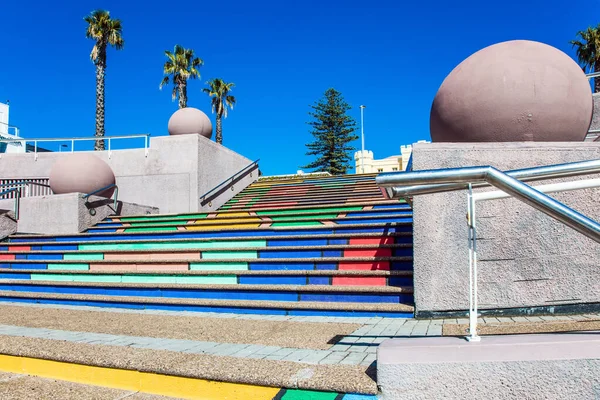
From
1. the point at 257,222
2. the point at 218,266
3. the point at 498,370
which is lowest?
the point at 498,370

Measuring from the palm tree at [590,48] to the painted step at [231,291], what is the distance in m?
29.4

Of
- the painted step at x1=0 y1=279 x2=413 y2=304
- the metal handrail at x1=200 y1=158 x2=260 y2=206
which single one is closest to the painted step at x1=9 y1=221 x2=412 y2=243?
the painted step at x1=0 y1=279 x2=413 y2=304

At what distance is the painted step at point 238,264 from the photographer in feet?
18.8

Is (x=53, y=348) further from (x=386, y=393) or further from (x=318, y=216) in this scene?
(x=318, y=216)

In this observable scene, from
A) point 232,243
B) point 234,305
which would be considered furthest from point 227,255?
point 234,305

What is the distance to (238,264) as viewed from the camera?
21.3 ft

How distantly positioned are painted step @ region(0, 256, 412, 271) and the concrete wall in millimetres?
4898

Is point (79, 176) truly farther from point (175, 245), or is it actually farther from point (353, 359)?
point (353, 359)

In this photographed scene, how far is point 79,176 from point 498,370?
11635mm

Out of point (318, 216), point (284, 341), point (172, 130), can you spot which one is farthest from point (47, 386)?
point (172, 130)

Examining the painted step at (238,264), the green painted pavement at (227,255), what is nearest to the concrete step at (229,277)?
the painted step at (238,264)

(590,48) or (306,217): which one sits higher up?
(590,48)

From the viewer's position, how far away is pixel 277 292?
223 inches

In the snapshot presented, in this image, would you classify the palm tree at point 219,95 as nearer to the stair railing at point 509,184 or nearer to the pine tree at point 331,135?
the pine tree at point 331,135
